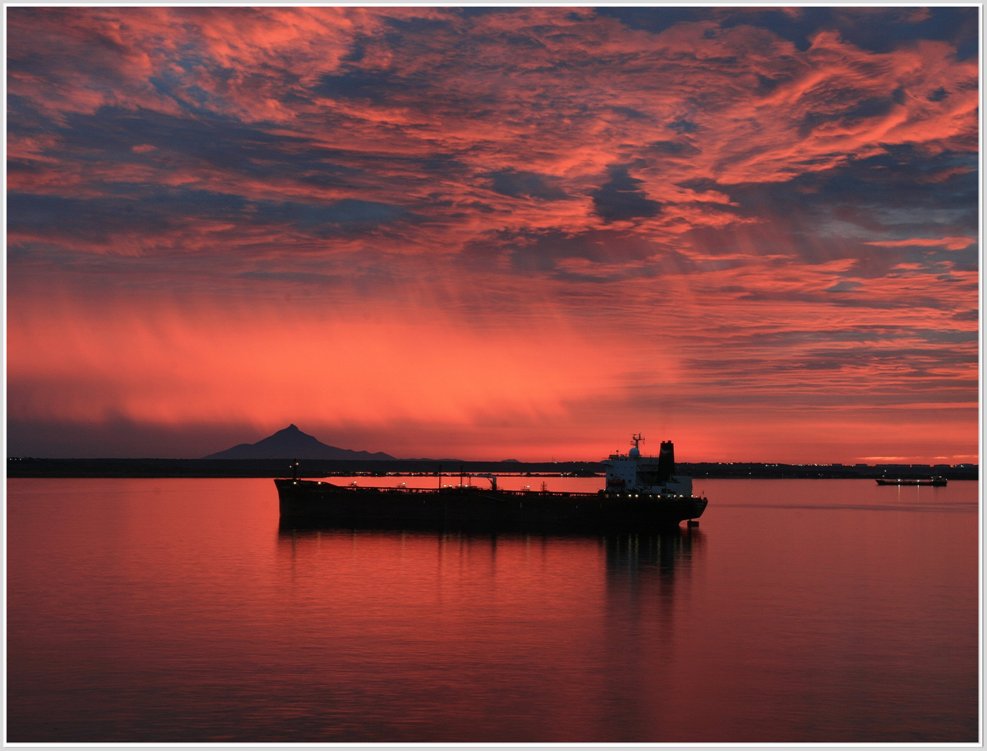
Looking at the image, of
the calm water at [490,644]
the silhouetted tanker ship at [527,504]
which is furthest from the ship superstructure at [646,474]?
the calm water at [490,644]

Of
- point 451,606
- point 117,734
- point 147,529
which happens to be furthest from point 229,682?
point 147,529

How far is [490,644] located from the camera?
140 ft

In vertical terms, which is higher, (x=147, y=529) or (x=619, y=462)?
(x=619, y=462)

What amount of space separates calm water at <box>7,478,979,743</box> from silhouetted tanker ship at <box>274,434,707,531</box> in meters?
12.9

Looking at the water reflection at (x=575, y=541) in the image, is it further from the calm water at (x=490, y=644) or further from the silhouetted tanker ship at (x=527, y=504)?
the silhouetted tanker ship at (x=527, y=504)

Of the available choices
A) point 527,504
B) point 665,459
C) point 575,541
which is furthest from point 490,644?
point 665,459

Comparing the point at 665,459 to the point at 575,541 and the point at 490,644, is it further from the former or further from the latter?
the point at 490,644

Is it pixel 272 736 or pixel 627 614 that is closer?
→ pixel 272 736

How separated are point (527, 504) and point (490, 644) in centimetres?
6342

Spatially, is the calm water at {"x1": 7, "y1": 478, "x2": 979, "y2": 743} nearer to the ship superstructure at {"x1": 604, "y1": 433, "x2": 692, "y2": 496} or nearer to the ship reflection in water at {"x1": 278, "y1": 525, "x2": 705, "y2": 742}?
the ship reflection in water at {"x1": 278, "y1": 525, "x2": 705, "y2": 742}

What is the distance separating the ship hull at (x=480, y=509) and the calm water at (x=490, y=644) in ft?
41.7

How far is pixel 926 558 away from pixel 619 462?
3310cm

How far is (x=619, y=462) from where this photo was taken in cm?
10800

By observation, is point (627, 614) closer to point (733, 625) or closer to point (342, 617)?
point (733, 625)
